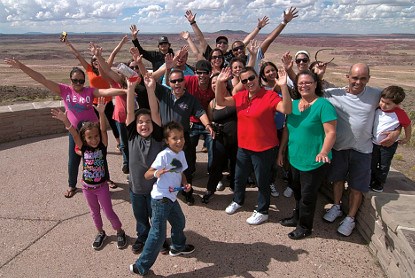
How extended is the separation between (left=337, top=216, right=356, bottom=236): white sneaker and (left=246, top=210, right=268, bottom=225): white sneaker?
2.79 feet

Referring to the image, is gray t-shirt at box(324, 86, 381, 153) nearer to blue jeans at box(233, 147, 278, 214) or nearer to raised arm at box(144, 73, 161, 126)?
blue jeans at box(233, 147, 278, 214)

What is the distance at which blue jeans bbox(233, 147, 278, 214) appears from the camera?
12.3ft

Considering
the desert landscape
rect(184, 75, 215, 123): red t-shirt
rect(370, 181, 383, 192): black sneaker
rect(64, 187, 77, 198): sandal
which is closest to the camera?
rect(370, 181, 383, 192): black sneaker

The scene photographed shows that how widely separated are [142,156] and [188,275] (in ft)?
4.05

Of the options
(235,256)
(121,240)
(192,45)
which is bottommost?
(235,256)

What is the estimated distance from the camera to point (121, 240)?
359 cm

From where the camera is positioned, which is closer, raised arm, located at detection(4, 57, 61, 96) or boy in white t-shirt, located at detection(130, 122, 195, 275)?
boy in white t-shirt, located at detection(130, 122, 195, 275)

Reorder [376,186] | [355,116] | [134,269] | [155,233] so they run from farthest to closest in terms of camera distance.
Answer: [376,186], [355,116], [134,269], [155,233]

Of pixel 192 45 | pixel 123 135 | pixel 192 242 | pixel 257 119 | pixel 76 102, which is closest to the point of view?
pixel 257 119

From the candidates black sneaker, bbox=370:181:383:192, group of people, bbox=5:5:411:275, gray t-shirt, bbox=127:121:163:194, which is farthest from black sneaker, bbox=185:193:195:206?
black sneaker, bbox=370:181:383:192

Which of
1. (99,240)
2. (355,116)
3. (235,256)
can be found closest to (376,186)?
(355,116)

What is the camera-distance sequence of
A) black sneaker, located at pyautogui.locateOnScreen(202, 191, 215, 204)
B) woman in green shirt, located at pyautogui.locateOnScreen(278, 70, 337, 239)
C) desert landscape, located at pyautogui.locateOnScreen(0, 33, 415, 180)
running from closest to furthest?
woman in green shirt, located at pyautogui.locateOnScreen(278, 70, 337, 239), black sneaker, located at pyautogui.locateOnScreen(202, 191, 215, 204), desert landscape, located at pyautogui.locateOnScreen(0, 33, 415, 180)

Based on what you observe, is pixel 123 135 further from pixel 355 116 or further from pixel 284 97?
pixel 355 116

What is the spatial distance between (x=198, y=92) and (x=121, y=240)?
2094 mm
